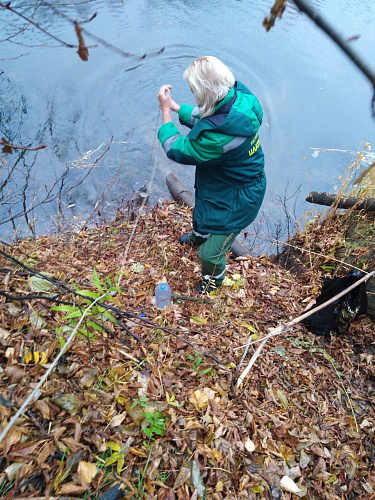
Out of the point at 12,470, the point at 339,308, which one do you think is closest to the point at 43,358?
the point at 12,470

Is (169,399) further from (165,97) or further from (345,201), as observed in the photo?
(345,201)

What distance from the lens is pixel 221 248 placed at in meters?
3.34

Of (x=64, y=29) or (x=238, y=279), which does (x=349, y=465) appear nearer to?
(x=238, y=279)

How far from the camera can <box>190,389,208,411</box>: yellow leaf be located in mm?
2297

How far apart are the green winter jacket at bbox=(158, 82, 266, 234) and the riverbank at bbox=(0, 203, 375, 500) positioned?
0.94 meters

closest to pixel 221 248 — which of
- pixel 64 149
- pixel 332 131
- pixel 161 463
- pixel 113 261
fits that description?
pixel 113 261

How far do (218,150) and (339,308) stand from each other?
1868mm

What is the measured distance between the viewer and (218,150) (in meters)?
2.62

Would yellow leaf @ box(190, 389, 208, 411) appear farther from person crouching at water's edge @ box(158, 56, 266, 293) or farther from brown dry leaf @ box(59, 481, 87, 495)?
person crouching at water's edge @ box(158, 56, 266, 293)

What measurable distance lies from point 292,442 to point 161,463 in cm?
100

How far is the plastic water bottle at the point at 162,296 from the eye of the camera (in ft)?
10.5

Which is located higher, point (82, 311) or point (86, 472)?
point (82, 311)

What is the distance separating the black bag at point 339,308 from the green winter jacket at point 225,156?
3.37ft

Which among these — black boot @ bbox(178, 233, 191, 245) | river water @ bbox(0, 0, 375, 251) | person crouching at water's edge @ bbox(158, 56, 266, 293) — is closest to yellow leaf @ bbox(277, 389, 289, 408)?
person crouching at water's edge @ bbox(158, 56, 266, 293)
